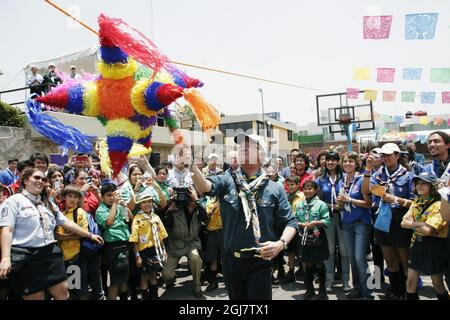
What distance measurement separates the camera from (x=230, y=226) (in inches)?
98.2

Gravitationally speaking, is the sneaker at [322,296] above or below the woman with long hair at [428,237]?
below

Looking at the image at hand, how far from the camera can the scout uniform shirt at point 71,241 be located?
349 centimetres

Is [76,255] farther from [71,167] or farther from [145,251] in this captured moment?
[71,167]

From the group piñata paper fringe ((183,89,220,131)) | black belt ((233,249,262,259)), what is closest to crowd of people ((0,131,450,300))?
black belt ((233,249,262,259))

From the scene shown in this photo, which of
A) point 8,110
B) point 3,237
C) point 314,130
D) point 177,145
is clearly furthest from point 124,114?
point 314,130

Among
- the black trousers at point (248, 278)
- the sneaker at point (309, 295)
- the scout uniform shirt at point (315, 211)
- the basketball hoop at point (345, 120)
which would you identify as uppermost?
the basketball hoop at point (345, 120)

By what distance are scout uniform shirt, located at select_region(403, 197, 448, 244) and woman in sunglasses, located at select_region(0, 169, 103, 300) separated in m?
3.11

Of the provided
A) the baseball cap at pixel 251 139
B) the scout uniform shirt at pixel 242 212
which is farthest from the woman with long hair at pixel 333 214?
the baseball cap at pixel 251 139

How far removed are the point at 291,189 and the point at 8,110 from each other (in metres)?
7.75

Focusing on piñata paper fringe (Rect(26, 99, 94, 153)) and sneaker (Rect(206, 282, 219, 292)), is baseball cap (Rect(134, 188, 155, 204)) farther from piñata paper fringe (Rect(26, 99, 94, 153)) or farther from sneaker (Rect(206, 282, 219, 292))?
sneaker (Rect(206, 282, 219, 292))

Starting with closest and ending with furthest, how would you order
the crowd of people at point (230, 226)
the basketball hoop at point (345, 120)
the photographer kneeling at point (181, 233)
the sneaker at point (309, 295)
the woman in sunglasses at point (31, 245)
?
1. the crowd of people at point (230, 226)
2. the woman in sunglasses at point (31, 245)
3. the sneaker at point (309, 295)
4. the photographer kneeling at point (181, 233)
5. the basketball hoop at point (345, 120)

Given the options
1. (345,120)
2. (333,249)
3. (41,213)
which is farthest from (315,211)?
(345,120)

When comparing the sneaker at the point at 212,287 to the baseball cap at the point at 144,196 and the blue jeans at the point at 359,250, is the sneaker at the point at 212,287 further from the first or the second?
the blue jeans at the point at 359,250

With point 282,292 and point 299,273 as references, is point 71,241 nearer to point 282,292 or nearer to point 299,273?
point 282,292
